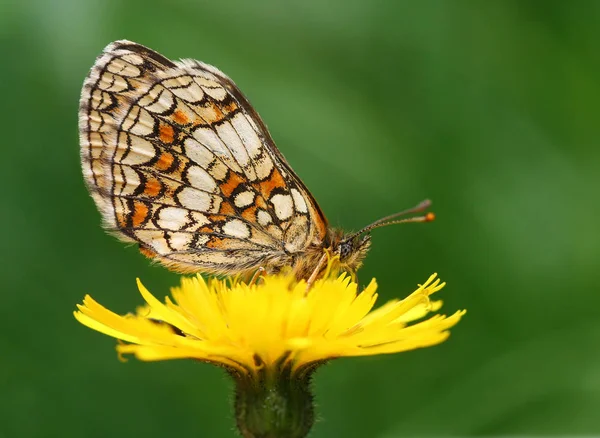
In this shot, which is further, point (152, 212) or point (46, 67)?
point (46, 67)

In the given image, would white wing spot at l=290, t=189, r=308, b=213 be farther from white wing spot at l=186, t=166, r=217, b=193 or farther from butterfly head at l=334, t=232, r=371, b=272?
white wing spot at l=186, t=166, r=217, b=193

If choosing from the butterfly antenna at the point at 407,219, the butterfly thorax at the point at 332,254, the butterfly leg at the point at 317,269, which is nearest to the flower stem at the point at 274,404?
the butterfly leg at the point at 317,269

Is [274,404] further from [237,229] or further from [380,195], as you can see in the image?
[380,195]

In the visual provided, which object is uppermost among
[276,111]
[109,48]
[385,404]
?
[276,111]

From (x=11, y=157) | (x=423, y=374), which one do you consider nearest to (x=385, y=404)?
(x=423, y=374)

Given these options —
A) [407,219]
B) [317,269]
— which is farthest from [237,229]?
[407,219]

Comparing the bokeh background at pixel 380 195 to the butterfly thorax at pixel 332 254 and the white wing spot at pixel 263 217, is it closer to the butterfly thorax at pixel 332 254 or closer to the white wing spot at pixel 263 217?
the butterfly thorax at pixel 332 254

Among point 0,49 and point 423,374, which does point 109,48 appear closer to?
point 0,49
